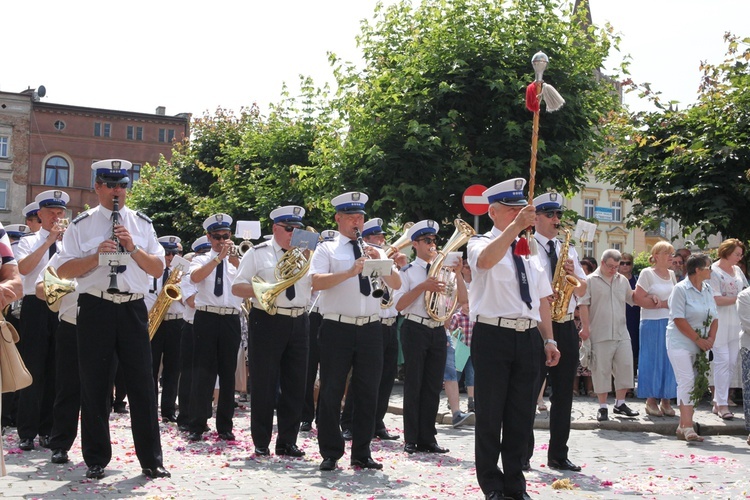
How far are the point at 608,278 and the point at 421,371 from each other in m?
3.72

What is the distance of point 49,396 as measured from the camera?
9969 mm

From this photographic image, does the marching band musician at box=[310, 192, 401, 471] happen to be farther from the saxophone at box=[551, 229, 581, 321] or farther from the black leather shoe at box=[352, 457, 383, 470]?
the saxophone at box=[551, 229, 581, 321]

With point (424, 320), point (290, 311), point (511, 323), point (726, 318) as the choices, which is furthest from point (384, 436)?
point (726, 318)

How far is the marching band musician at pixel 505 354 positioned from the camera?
295 inches

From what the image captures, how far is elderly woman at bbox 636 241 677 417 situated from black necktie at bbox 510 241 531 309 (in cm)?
630

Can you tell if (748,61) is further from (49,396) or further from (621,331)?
(49,396)

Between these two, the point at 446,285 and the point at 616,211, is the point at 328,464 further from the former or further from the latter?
the point at 616,211

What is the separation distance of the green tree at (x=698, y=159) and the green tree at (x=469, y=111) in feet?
8.73

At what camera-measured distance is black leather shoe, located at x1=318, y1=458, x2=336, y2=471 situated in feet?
29.3

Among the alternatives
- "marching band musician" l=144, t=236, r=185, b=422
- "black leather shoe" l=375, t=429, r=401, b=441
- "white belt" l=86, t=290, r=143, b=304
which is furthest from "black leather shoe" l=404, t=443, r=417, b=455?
"marching band musician" l=144, t=236, r=185, b=422

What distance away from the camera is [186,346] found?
1270cm

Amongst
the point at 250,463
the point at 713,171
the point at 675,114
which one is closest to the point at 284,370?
the point at 250,463

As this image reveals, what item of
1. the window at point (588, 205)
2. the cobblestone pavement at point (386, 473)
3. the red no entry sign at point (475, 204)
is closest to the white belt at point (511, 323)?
the cobblestone pavement at point (386, 473)

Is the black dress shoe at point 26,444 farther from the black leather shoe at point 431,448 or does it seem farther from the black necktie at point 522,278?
the black necktie at point 522,278
